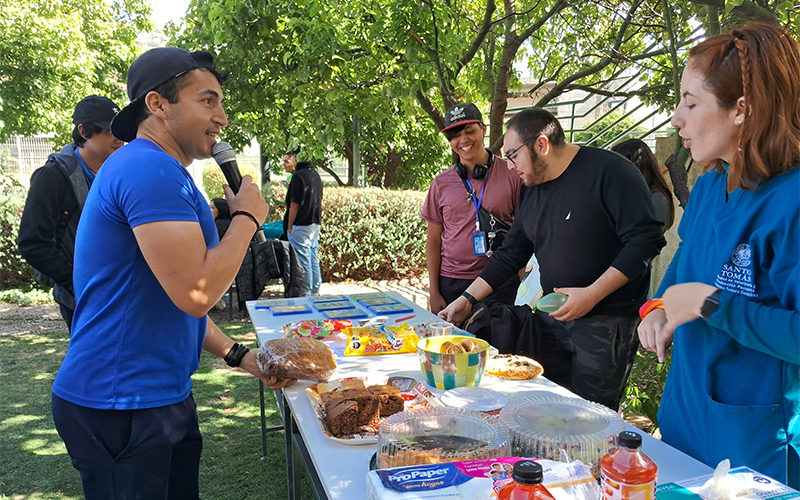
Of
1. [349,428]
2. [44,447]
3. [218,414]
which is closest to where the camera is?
[349,428]

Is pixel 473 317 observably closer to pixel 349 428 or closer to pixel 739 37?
pixel 349 428

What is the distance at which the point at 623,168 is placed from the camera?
2.36 metres

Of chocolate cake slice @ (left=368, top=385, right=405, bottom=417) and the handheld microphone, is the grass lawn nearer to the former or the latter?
chocolate cake slice @ (left=368, top=385, right=405, bottom=417)

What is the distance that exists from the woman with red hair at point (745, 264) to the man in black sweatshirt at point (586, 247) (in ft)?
2.80

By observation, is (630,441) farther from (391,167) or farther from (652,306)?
(391,167)

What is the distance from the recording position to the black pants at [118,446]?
1.45 meters

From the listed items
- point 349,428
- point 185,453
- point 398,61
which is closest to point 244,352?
point 185,453

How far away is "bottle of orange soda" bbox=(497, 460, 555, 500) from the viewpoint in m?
0.80

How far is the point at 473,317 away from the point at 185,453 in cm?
118

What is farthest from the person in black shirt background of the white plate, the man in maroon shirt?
the white plate

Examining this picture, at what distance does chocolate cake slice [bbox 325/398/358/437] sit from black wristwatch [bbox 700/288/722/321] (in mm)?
851

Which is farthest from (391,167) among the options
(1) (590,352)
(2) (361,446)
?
(2) (361,446)

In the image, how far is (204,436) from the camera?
12.4 feet

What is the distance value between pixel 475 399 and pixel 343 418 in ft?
1.25
